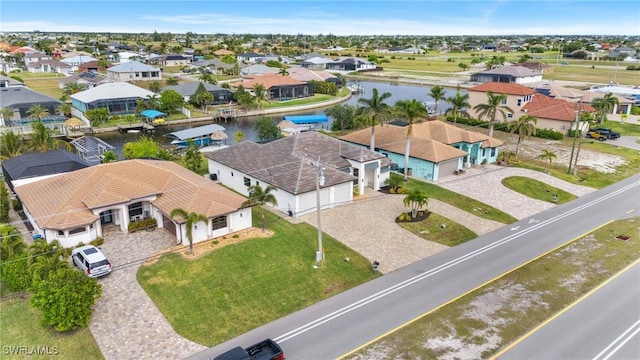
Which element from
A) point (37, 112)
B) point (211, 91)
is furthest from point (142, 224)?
point (211, 91)

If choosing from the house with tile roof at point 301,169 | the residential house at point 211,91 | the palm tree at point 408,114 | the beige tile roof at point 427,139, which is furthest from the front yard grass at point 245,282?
the residential house at point 211,91

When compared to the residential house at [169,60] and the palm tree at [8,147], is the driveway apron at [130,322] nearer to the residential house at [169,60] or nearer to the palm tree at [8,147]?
the palm tree at [8,147]

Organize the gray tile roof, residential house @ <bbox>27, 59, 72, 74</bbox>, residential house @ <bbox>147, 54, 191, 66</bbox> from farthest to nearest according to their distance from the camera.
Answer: residential house @ <bbox>147, 54, 191, 66</bbox>
residential house @ <bbox>27, 59, 72, 74</bbox>
the gray tile roof

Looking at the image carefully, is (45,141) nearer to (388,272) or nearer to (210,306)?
(210,306)

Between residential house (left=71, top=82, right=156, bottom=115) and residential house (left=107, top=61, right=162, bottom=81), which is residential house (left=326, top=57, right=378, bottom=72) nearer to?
residential house (left=107, top=61, right=162, bottom=81)

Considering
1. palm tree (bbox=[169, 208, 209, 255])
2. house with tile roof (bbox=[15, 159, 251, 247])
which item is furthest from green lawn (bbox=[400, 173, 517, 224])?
palm tree (bbox=[169, 208, 209, 255])
